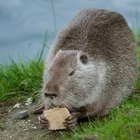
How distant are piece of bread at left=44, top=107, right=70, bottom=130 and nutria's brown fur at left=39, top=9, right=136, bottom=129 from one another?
0.21 feet

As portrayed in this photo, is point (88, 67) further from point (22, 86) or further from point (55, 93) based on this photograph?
point (22, 86)

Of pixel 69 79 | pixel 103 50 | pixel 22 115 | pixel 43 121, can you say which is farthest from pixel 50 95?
pixel 103 50

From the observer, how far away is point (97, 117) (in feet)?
19.2

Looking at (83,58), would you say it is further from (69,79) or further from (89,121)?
(89,121)

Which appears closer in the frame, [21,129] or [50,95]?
[50,95]

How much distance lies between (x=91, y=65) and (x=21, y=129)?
3.02 feet

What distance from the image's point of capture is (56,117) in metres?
5.43

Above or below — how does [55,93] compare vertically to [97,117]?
above

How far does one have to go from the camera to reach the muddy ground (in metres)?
5.50

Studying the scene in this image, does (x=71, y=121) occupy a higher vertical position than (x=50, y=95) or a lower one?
lower

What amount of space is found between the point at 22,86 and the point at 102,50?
1248 mm

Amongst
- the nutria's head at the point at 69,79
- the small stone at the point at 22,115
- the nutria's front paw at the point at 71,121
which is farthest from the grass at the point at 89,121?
the small stone at the point at 22,115

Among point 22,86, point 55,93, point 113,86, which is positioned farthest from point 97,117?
point 22,86

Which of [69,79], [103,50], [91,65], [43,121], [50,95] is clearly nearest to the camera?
[50,95]
